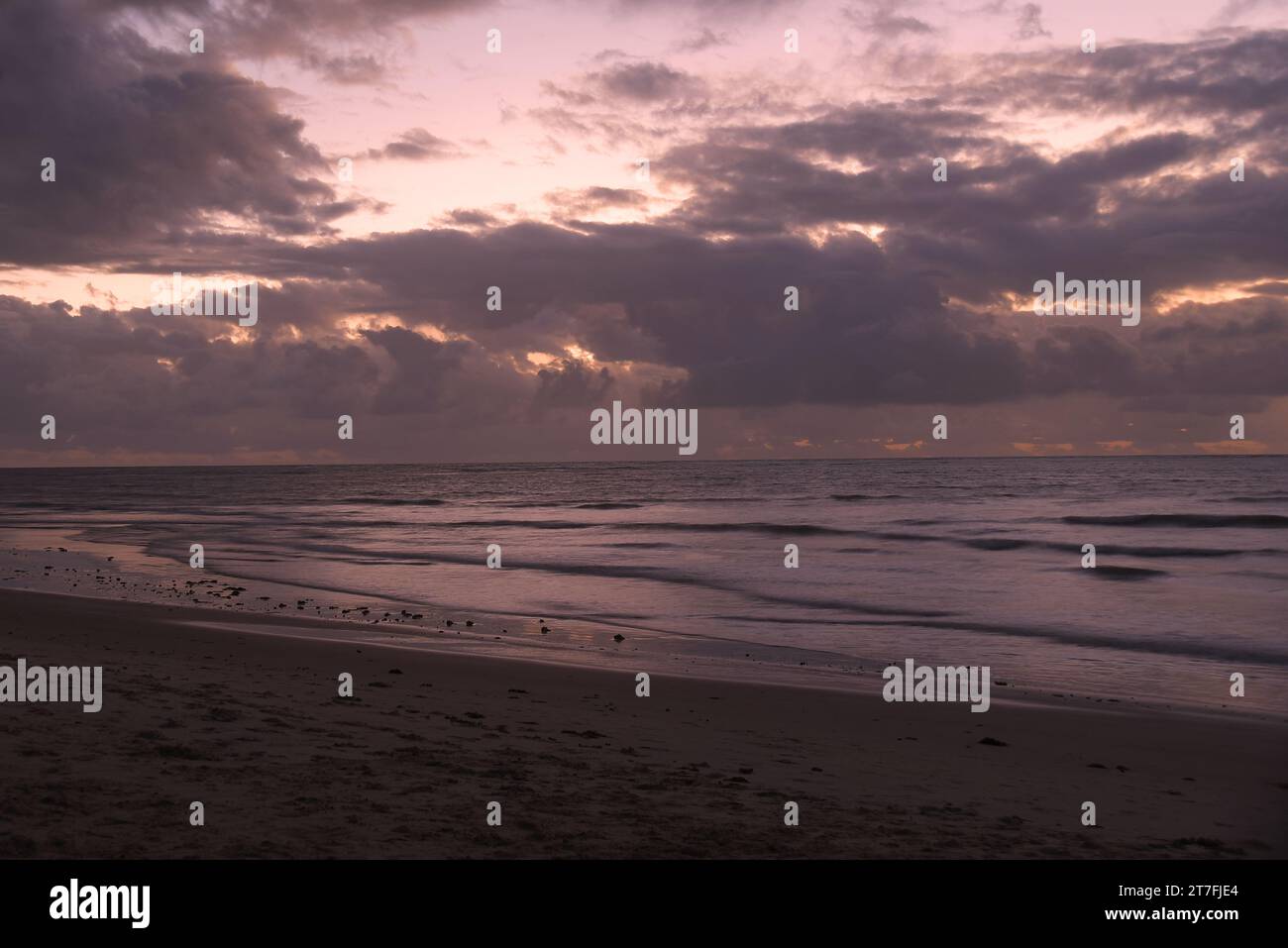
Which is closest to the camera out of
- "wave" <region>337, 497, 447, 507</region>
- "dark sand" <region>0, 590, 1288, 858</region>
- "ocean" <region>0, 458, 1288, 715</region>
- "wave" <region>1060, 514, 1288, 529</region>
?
"dark sand" <region>0, 590, 1288, 858</region>

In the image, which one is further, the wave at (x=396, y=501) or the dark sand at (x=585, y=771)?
the wave at (x=396, y=501)

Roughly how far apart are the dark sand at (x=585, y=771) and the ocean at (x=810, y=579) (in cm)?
341

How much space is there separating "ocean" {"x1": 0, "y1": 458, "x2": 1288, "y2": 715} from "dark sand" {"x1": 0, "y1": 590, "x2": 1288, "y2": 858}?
3.41m

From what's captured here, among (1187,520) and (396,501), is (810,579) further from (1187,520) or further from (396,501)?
(396,501)

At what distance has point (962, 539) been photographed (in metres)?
47.4

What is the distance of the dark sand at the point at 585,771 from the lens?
666cm

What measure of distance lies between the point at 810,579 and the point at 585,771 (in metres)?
23.7

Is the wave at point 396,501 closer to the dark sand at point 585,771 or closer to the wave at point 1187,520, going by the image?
the wave at point 1187,520

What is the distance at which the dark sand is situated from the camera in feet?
21.9

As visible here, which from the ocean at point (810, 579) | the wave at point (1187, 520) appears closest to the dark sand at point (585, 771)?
the ocean at point (810, 579)

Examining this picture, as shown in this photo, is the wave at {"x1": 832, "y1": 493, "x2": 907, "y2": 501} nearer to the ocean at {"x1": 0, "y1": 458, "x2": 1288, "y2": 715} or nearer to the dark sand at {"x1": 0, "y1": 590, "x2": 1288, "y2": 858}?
the ocean at {"x1": 0, "y1": 458, "x2": 1288, "y2": 715}

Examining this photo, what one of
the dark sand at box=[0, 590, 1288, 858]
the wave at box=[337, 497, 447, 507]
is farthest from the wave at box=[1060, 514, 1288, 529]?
the wave at box=[337, 497, 447, 507]
